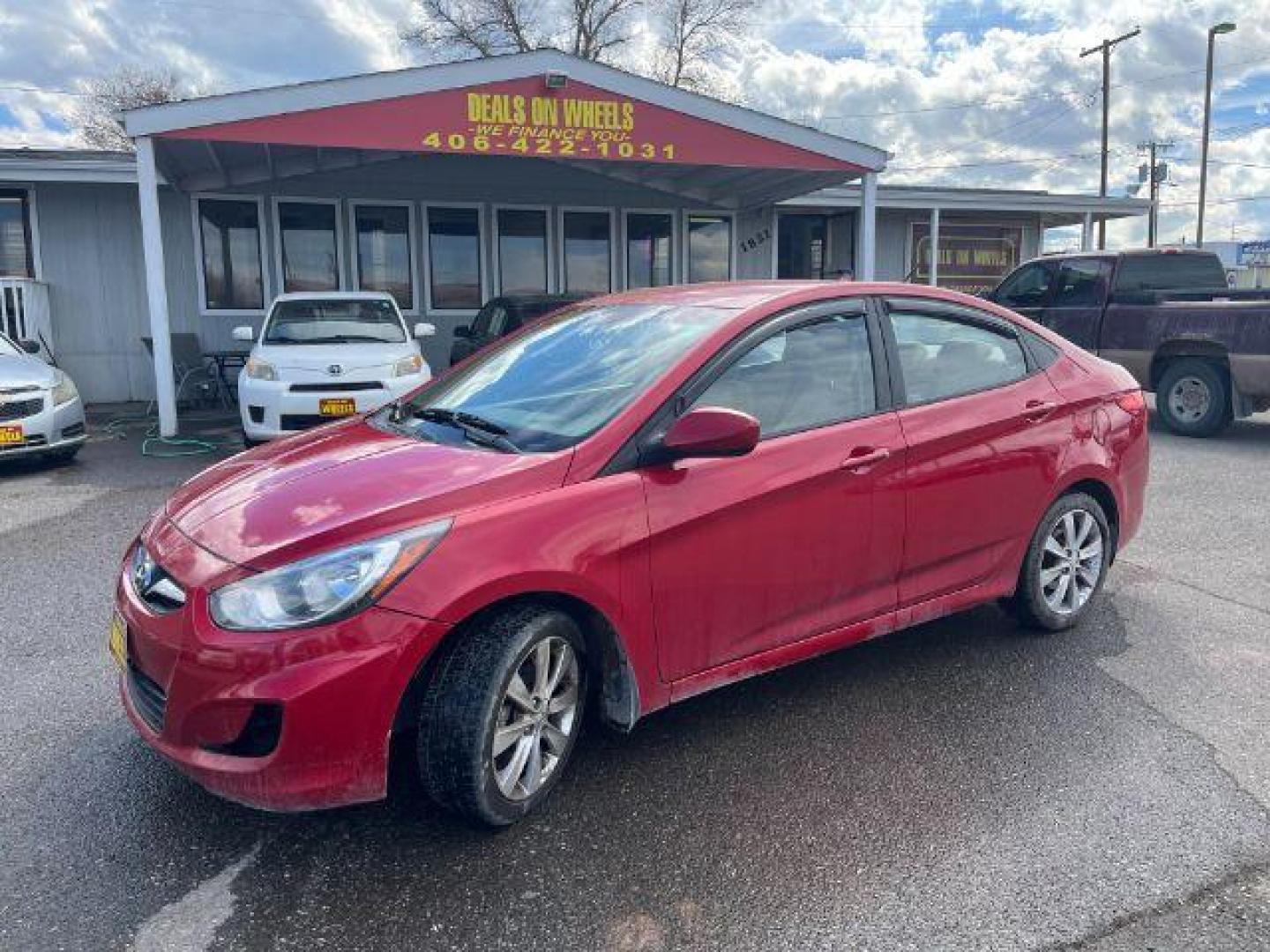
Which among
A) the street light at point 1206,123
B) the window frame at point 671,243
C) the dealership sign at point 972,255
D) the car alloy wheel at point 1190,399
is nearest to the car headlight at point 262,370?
the window frame at point 671,243

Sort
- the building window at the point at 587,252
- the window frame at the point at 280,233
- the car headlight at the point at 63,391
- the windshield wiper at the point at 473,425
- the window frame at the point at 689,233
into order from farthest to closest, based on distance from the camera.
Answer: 1. the window frame at the point at 689,233
2. the building window at the point at 587,252
3. the window frame at the point at 280,233
4. the car headlight at the point at 63,391
5. the windshield wiper at the point at 473,425

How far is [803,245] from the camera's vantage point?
58.4 ft

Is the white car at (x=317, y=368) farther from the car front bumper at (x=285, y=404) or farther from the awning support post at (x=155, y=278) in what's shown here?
the awning support post at (x=155, y=278)

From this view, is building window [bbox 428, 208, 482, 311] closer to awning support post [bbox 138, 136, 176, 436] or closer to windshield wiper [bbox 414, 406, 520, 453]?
awning support post [bbox 138, 136, 176, 436]

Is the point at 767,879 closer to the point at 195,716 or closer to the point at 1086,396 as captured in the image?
the point at 195,716

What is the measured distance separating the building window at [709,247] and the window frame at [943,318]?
1258cm

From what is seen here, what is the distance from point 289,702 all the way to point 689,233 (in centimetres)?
1491

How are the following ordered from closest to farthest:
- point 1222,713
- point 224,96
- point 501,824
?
point 501,824, point 1222,713, point 224,96

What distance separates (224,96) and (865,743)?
9.04 meters

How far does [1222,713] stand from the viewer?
355 cm

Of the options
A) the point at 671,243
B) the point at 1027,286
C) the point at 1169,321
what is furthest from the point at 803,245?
the point at 1169,321

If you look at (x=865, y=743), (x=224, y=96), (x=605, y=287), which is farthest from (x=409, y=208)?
(x=865, y=743)

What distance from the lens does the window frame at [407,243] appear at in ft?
47.6

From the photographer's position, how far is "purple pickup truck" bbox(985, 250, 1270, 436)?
942 cm
